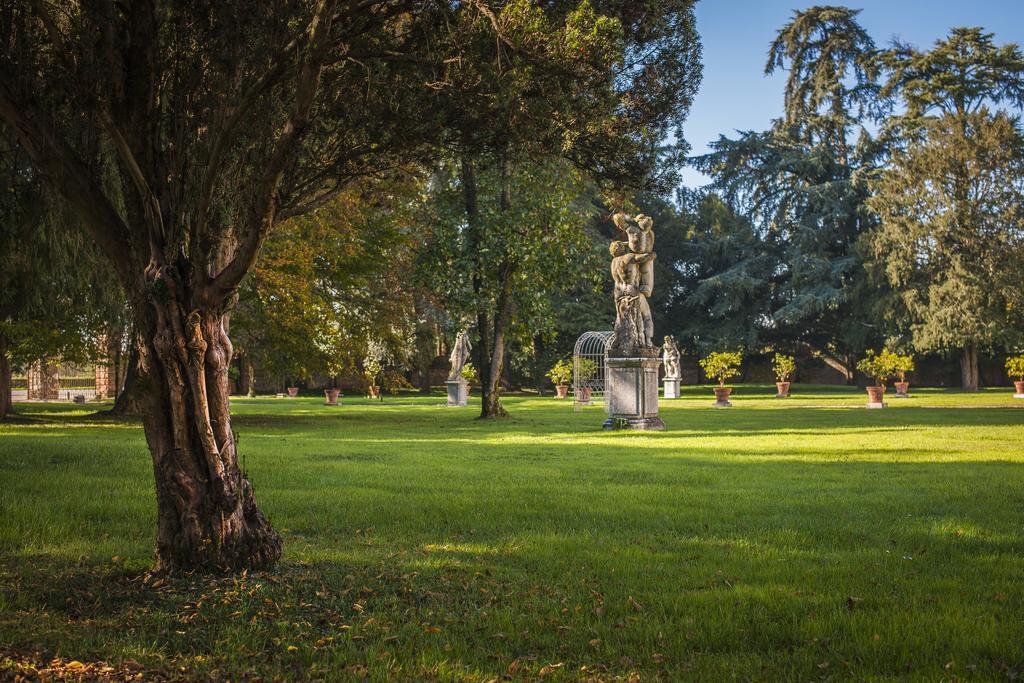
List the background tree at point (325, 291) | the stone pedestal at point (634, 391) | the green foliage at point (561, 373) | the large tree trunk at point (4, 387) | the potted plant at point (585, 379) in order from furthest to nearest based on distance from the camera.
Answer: the green foliage at point (561, 373) → the potted plant at point (585, 379) → the large tree trunk at point (4, 387) → the background tree at point (325, 291) → the stone pedestal at point (634, 391)

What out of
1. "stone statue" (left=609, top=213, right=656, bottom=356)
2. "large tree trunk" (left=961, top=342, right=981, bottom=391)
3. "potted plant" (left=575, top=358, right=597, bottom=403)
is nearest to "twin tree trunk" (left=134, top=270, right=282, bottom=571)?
"stone statue" (left=609, top=213, right=656, bottom=356)

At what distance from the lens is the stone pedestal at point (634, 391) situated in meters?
18.0

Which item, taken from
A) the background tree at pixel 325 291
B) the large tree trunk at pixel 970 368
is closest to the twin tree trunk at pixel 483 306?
the background tree at pixel 325 291

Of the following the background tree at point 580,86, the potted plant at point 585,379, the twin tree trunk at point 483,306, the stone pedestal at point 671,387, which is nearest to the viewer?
the background tree at point 580,86

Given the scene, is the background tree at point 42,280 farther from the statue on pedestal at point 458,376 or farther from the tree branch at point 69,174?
the statue on pedestal at point 458,376

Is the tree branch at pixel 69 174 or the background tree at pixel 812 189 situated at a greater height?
the background tree at pixel 812 189

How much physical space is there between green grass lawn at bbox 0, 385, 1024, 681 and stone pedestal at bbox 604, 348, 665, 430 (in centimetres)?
678

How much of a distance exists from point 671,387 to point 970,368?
52.8ft

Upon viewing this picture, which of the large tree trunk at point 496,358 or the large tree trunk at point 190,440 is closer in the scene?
the large tree trunk at point 190,440

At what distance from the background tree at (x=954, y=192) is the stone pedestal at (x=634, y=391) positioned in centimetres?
2640

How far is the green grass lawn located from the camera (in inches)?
150

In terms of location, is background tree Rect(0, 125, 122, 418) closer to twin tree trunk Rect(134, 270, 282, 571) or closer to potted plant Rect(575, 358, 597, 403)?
twin tree trunk Rect(134, 270, 282, 571)

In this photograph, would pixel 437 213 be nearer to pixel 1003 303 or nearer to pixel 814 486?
pixel 814 486

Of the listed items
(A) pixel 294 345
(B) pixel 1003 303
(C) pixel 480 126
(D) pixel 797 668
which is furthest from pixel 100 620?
(B) pixel 1003 303
